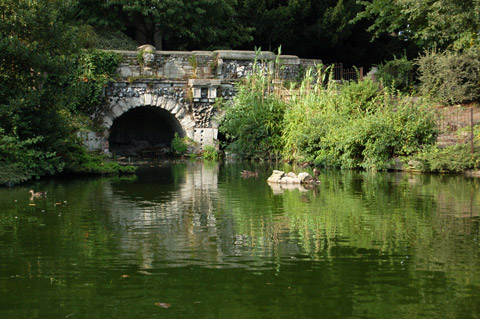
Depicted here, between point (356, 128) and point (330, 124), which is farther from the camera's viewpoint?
point (330, 124)

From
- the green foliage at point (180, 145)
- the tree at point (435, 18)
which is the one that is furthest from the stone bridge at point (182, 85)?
the tree at point (435, 18)

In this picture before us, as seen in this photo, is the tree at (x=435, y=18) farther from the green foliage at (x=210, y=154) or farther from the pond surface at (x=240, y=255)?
the pond surface at (x=240, y=255)

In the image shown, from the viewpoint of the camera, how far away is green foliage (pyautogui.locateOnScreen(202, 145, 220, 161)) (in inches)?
951

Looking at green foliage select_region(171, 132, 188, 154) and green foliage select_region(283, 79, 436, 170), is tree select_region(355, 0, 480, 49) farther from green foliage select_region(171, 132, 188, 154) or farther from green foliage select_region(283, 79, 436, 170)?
green foliage select_region(171, 132, 188, 154)

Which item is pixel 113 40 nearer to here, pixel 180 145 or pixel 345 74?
pixel 180 145

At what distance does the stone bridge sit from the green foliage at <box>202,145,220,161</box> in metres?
0.47

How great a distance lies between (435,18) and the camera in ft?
80.1

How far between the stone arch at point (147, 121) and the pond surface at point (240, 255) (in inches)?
517

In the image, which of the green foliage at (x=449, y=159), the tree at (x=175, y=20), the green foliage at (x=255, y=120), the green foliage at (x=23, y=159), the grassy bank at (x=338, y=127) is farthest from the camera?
the tree at (x=175, y=20)

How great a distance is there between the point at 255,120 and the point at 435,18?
7986 millimetres

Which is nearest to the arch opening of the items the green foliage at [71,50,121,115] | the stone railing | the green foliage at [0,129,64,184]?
the stone railing

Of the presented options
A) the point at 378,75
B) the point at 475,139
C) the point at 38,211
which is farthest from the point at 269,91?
the point at 38,211

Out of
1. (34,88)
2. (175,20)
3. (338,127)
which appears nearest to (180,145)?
(175,20)

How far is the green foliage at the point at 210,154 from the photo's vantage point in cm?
2416
